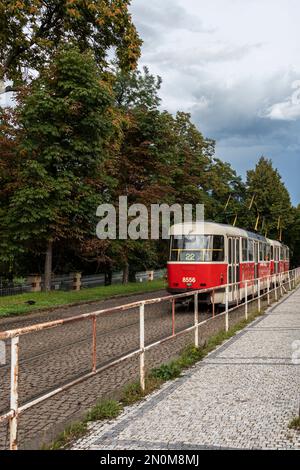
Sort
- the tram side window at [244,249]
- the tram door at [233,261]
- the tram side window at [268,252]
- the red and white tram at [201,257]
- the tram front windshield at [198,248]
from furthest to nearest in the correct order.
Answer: the tram side window at [268,252] < the tram side window at [244,249] < the tram door at [233,261] < the tram front windshield at [198,248] < the red and white tram at [201,257]

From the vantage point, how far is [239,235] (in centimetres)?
2130

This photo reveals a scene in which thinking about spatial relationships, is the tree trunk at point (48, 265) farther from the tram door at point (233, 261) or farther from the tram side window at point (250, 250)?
the tram side window at point (250, 250)

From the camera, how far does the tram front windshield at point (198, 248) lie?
18750mm

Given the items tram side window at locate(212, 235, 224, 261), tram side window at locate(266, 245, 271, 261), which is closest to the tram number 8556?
tram side window at locate(212, 235, 224, 261)

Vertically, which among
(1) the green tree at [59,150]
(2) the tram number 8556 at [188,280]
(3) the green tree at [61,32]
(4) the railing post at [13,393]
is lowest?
(4) the railing post at [13,393]

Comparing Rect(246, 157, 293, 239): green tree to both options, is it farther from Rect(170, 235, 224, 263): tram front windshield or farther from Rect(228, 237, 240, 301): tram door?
Rect(170, 235, 224, 263): tram front windshield

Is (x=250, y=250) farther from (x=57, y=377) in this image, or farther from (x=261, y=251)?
(x=57, y=377)

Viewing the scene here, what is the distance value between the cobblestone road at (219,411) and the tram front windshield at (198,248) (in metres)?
9.46

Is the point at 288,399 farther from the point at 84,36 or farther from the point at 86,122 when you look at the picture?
the point at 84,36

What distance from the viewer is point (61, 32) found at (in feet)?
74.7

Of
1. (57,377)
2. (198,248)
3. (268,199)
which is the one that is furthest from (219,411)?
(268,199)

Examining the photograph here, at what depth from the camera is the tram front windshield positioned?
18750 mm

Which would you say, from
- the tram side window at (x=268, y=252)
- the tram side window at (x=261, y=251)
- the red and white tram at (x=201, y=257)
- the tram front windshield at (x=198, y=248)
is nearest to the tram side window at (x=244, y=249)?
the red and white tram at (x=201, y=257)

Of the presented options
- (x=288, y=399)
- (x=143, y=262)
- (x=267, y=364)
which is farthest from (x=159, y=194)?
(x=288, y=399)
